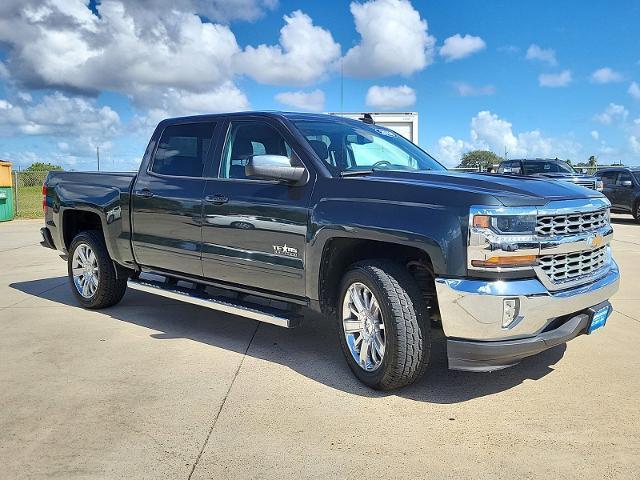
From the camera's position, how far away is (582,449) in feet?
10.5

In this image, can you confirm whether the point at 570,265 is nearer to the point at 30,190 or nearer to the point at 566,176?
the point at 566,176

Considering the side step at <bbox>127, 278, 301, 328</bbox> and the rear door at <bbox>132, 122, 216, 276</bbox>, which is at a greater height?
the rear door at <bbox>132, 122, 216, 276</bbox>

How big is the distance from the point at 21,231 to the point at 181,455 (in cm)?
→ 1391

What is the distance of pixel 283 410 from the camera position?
3764 millimetres

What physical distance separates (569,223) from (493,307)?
0.80 meters

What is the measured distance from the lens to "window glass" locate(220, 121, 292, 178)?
486cm

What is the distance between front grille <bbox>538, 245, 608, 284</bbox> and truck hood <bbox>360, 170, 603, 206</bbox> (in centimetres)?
36

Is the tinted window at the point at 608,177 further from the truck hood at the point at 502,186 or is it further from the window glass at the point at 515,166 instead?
the truck hood at the point at 502,186

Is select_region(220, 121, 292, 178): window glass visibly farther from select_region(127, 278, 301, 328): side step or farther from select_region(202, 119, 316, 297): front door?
select_region(127, 278, 301, 328): side step

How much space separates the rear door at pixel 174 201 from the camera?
5199 millimetres

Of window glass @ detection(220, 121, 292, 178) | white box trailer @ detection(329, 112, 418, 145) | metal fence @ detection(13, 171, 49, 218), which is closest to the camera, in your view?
window glass @ detection(220, 121, 292, 178)

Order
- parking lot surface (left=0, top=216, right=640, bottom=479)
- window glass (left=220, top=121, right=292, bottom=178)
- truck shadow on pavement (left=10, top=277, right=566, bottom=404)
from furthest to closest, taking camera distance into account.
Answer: window glass (left=220, top=121, right=292, bottom=178) < truck shadow on pavement (left=10, top=277, right=566, bottom=404) < parking lot surface (left=0, top=216, right=640, bottom=479)

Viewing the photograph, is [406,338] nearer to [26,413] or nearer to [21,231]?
[26,413]

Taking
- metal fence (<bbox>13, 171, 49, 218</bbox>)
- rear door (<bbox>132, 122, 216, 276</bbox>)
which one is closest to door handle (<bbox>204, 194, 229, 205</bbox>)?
rear door (<bbox>132, 122, 216, 276</bbox>)
